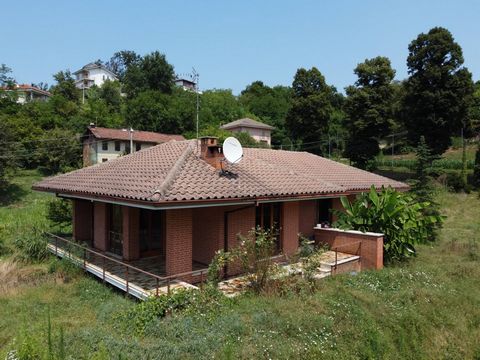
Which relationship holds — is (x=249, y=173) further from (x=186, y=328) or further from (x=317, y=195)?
(x=186, y=328)

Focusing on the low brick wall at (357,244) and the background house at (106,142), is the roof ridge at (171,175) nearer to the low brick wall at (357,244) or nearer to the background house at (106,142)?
the low brick wall at (357,244)

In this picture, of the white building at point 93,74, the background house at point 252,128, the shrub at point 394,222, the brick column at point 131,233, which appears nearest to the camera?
the brick column at point 131,233

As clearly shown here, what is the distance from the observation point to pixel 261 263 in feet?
32.1

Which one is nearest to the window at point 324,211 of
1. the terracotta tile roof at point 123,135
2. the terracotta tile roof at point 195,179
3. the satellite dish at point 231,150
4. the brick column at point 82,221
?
the terracotta tile roof at point 195,179

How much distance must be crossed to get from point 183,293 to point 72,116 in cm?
5699

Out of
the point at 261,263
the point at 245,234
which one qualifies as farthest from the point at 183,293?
the point at 245,234

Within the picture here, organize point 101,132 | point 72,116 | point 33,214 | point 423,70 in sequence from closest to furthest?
point 33,214, point 423,70, point 101,132, point 72,116

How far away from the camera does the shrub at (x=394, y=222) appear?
46.1ft

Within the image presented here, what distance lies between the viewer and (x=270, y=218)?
44.3ft

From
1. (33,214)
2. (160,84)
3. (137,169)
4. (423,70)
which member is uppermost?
(160,84)

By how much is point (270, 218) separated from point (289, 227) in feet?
3.27

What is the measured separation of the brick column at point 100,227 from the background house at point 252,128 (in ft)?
155

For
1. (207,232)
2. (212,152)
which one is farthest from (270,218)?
(212,152)

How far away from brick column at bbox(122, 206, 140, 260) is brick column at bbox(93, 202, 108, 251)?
6.11 feet
